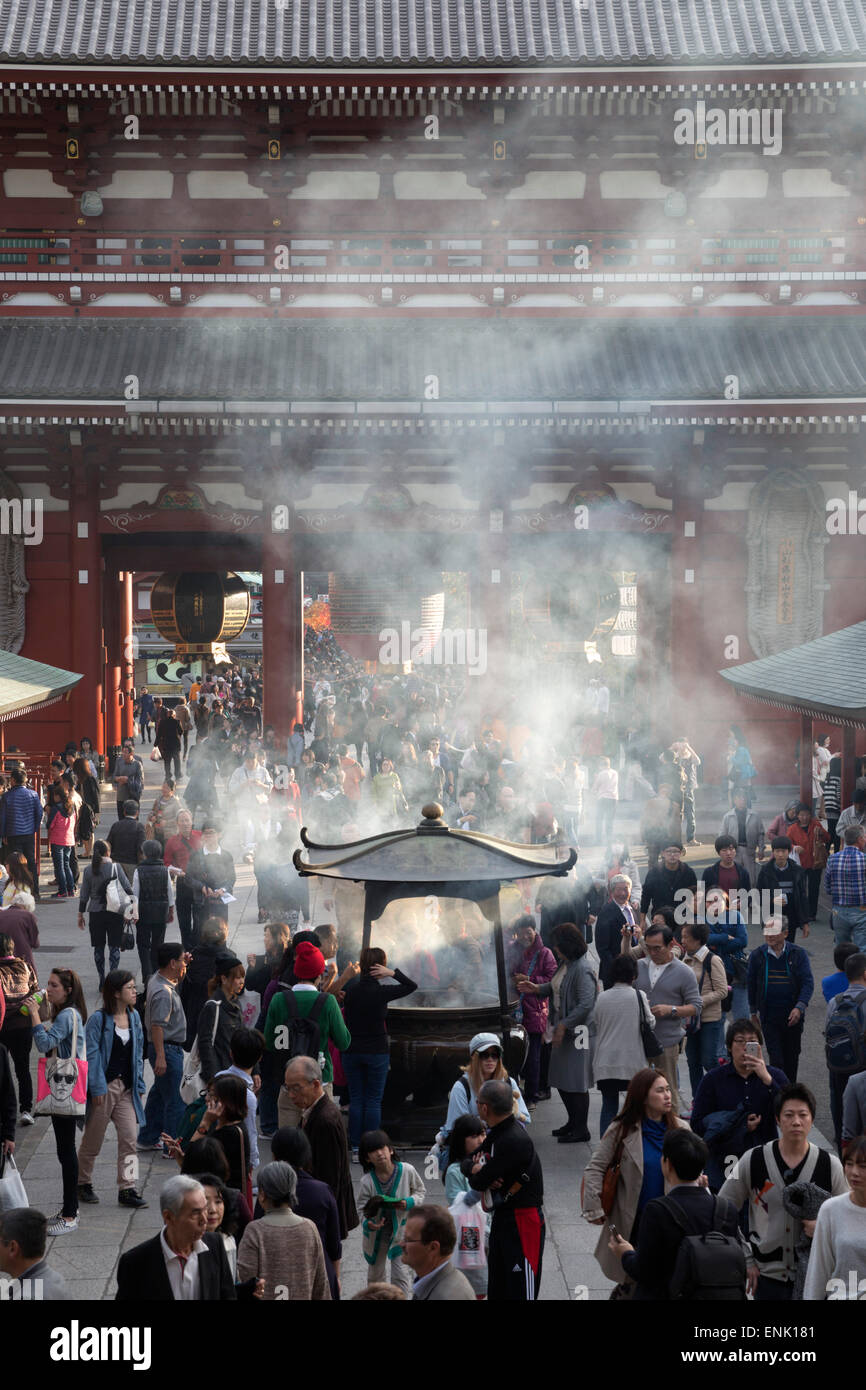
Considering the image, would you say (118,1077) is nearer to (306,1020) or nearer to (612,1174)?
(306,1020)

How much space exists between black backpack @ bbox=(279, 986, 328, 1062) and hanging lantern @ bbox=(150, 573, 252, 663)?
13604mm

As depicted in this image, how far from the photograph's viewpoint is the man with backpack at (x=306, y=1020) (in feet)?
25.9

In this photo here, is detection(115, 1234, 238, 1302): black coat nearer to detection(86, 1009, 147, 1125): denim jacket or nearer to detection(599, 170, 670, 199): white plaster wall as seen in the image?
detection(86, 1009, 147, 1125): denim jacket

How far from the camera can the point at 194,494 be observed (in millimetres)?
21328

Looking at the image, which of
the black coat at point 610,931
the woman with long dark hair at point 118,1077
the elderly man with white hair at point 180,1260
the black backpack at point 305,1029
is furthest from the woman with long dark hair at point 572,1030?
the elderly man with white hair at point 180,1260

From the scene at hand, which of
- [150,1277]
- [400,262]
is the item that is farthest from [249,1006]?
[400,262]

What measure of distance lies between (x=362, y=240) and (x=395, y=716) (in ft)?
24.5

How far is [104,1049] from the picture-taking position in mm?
7758

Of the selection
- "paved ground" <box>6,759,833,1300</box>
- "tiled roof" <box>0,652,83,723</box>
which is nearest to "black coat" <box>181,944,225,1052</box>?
"paved ground" <box>6,759,833,1300</box>

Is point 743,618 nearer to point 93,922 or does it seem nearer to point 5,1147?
point 93,922

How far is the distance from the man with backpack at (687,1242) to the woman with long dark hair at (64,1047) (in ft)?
11.3

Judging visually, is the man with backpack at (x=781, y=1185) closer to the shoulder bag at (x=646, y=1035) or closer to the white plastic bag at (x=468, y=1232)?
the white plastic bag at (x=468, y=1232)
